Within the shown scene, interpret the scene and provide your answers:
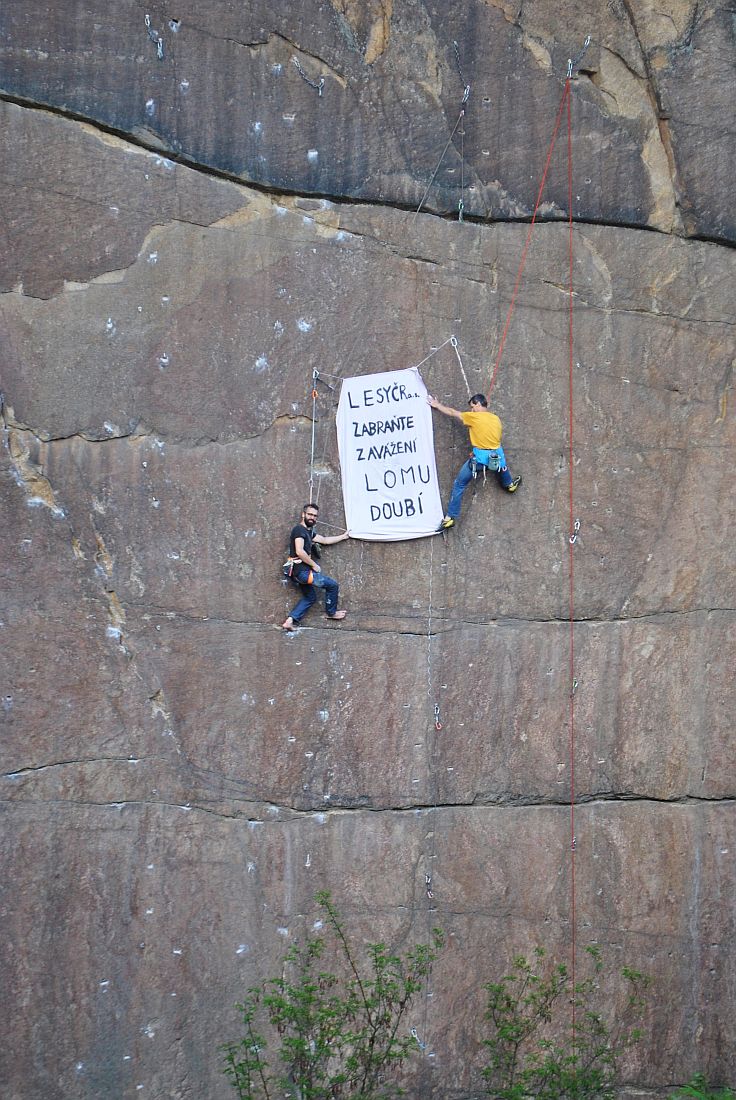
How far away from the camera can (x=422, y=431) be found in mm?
7531

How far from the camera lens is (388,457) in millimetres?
7508

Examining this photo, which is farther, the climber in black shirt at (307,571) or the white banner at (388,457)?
the white banner at (388,457)

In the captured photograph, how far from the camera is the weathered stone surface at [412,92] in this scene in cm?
717

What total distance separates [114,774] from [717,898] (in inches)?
141

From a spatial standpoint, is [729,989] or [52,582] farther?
[729,989]

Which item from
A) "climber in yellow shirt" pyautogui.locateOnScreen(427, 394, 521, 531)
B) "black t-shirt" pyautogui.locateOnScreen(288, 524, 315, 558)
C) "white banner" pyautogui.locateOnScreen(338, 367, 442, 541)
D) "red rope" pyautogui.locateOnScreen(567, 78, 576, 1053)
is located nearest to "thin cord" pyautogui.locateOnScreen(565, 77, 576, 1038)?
"red rope" pyautogui.locateOnScreen(567, 78, 576, 1053)

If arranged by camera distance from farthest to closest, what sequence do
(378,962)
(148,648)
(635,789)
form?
1. (635,789)
2. (148,648)
3. (378,962)

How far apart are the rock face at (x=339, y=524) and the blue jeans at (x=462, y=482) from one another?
13 cm

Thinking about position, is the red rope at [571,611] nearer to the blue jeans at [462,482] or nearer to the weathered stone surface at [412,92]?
the weathered stone surface at [412,92]

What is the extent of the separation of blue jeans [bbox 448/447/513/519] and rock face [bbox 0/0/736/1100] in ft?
0.41

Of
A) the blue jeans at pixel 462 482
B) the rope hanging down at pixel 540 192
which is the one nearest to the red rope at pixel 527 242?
the rope hanging down at pixel 540 192

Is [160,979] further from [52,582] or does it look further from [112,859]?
[52,582]

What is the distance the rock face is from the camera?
7.00 m

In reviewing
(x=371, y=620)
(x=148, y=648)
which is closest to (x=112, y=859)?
(x=148, y=648)
